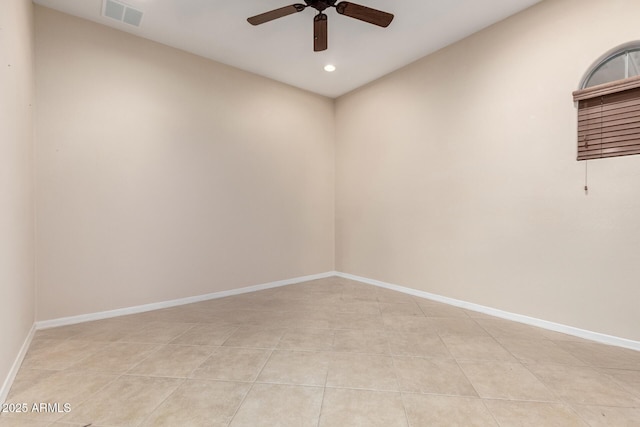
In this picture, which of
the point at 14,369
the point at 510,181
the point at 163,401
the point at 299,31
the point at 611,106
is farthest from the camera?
the point at 299,31

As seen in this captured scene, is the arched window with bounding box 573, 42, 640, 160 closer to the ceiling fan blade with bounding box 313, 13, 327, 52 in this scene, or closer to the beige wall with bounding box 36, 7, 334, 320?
the ceiling fan blade with bounding box 313, 13, 327, 52

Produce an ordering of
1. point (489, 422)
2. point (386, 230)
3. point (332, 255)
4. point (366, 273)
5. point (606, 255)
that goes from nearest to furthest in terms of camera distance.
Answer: point (489, 422) < point (606, 255) < point (386, 230) < point (366, 273) < point (332, 255)

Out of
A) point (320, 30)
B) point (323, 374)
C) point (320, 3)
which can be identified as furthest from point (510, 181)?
point (323, 374)

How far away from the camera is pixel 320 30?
265 cm

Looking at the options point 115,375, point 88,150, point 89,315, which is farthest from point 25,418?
point 88,150

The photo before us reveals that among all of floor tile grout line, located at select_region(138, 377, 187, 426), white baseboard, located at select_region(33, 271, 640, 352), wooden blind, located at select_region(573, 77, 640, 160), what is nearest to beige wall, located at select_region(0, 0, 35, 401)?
white baseboard, located at select_region(33, 271, 640, 352)

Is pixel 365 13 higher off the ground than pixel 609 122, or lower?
higher

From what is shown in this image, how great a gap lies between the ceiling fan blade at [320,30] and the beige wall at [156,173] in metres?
1.74

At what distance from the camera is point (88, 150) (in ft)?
9.91

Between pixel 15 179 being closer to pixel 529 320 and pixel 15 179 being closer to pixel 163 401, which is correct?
pixel 163 401

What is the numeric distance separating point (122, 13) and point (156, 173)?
160cm

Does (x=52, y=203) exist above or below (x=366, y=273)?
above

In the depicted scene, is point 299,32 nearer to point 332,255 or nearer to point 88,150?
point 88,150

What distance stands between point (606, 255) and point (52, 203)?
4.98m
